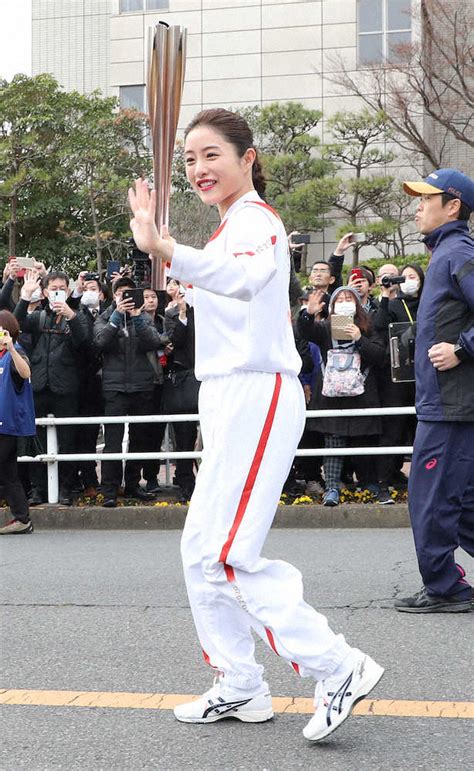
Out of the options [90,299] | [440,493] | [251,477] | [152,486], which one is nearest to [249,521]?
[251,477]

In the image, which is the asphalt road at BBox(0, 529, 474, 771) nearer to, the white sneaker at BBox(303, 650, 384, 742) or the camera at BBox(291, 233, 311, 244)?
the white sneaker at BBox(303, 650, 384, 742)

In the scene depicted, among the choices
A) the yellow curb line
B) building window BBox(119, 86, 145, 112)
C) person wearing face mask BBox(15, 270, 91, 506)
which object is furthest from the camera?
building window BBox(119, 86, 145, 112)

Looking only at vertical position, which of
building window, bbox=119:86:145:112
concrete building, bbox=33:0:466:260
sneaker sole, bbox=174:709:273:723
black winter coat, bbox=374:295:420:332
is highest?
concrete building, bbox=33:0:466:260

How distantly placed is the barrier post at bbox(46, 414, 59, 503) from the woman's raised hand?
6.49 metres

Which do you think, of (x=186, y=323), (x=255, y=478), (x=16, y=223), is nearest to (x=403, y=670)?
(x=255, y=478)

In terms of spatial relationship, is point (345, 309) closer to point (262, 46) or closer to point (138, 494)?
point (138, 494)

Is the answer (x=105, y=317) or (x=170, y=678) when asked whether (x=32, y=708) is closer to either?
(x=170, y=678)

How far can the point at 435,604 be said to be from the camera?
5.48 m

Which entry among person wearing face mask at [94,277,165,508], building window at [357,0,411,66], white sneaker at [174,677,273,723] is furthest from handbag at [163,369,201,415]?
building window at [357,0,411,66]

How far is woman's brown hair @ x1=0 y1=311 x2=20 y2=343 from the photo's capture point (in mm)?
8992

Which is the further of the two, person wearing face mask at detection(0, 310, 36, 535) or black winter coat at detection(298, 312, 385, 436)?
black winter coat at detection(298, 312, 385, 436)

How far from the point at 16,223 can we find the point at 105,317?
25014 mm

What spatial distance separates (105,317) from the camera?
32.6 feet

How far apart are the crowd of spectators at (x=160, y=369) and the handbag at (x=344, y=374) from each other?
40mm
